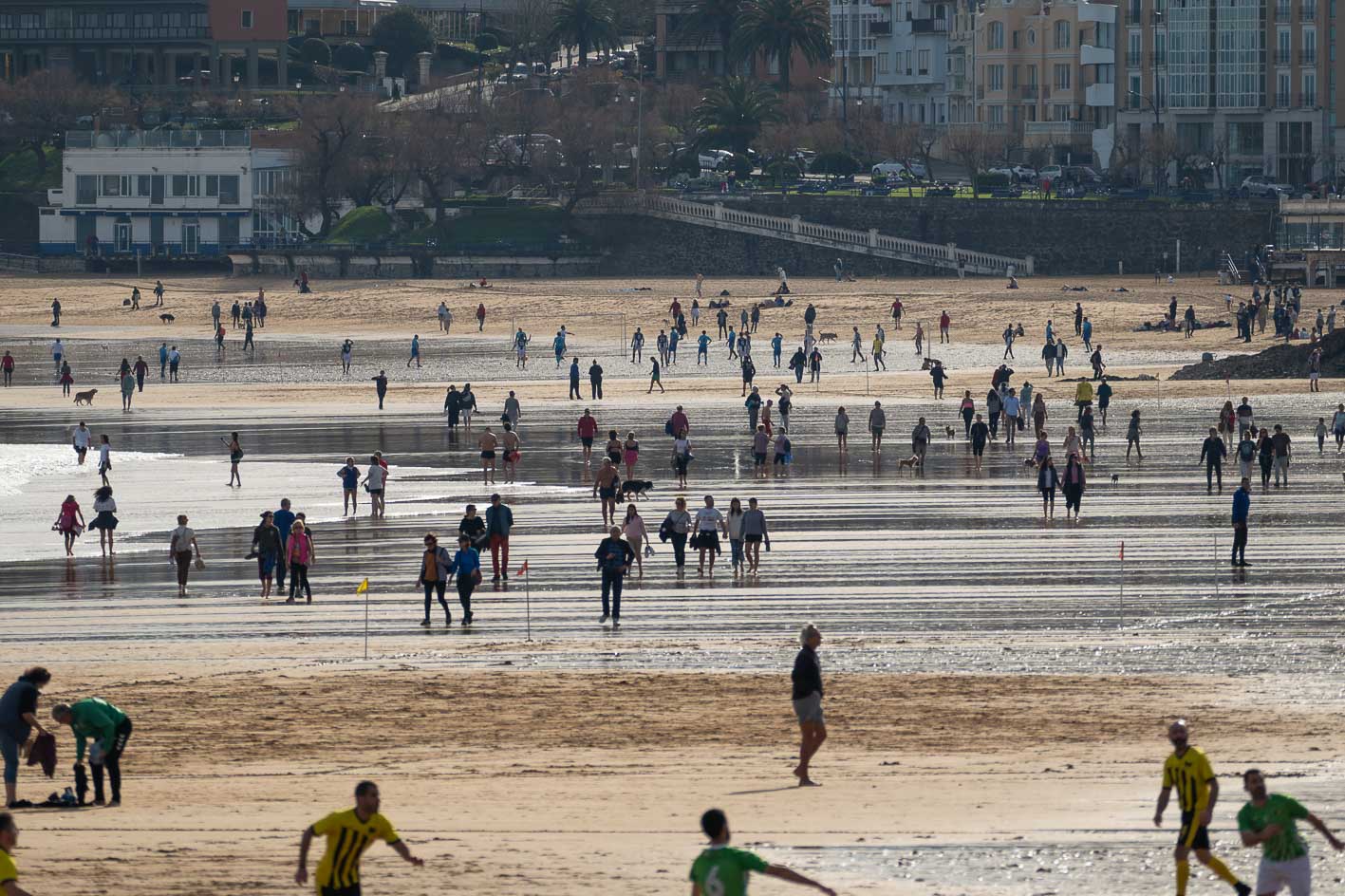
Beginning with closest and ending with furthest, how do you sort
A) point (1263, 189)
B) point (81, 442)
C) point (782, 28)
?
1. point (81, 442)
2. point (1263, 189)
3. point (782, 28)

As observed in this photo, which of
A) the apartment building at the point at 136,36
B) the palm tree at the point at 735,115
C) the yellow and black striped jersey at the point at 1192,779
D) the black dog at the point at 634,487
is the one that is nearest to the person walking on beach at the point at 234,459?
the black dog at the point at 634,487

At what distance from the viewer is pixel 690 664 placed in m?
21.7

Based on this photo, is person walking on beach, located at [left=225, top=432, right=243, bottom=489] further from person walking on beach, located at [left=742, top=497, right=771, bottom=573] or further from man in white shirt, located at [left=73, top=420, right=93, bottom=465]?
person walking on beach, located at [left=742, top=497, right=771, bottom=573]

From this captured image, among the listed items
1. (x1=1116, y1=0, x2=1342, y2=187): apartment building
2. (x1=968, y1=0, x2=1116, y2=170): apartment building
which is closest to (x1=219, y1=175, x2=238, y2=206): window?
(x1=968, y1=0, x2=1116, y2=170): apartment building

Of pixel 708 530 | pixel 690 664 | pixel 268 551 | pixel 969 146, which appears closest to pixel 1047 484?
pixel 708 530

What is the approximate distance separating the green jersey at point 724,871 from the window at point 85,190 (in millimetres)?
98720

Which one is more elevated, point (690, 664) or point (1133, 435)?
point (1133, 435)

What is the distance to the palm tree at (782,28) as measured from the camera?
118m

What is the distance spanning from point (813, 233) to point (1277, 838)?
8560 cm

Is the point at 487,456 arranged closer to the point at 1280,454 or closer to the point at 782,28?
the point at 1280,454

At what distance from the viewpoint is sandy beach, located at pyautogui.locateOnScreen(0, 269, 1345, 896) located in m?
14.9

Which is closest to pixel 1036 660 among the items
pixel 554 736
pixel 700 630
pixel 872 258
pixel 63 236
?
pixel 700 630

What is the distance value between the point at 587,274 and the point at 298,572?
71523 mm

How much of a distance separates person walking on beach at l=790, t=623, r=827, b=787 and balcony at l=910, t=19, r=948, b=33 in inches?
4607
